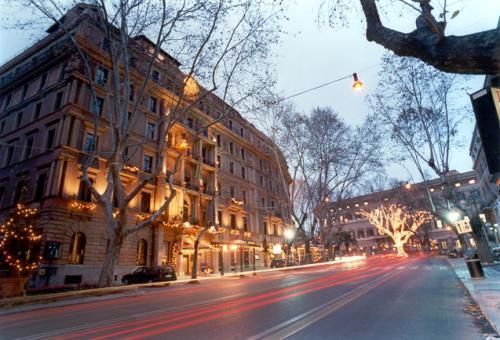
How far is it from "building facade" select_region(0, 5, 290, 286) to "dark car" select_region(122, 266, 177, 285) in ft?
5.86

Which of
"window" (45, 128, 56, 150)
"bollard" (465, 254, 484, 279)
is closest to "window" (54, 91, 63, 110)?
"window" (45, 128, 56, 150)

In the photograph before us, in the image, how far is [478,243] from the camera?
1802cm

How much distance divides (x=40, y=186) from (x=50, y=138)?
374cm

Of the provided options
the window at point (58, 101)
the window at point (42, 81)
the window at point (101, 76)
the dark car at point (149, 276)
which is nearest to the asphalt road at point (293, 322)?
the dark car at point (149, 276)

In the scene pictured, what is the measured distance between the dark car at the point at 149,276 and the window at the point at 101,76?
599 inches

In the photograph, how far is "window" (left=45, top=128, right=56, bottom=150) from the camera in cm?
2117

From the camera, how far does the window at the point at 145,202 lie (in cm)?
2475

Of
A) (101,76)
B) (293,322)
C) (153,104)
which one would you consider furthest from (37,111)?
(293,322)

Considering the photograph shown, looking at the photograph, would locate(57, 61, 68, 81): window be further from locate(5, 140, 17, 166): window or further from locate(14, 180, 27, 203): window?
locate(14, 180, 27, 203): window

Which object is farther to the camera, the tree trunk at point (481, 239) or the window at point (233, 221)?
the window at point (233, 221)

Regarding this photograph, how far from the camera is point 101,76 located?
78.4 feet

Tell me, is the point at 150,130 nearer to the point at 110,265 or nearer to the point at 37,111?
the point at 37,111

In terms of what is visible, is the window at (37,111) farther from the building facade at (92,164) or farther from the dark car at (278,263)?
the dark car at (278,263)

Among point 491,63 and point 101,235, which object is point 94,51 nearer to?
point 101,235
